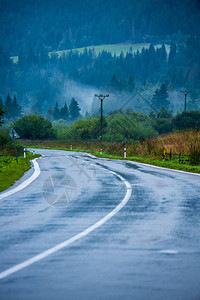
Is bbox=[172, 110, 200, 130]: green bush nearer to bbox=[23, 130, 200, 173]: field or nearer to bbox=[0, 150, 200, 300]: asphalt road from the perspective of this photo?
bbox=[23, 130, 200, 173]: field

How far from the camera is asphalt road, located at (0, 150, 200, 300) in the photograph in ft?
13.9

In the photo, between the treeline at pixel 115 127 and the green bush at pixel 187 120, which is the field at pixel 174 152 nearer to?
the treeline at pixel 115 127

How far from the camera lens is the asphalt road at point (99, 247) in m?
4.24

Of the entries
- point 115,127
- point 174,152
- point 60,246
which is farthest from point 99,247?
point 115,127

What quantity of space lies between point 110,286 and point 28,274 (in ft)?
3.49

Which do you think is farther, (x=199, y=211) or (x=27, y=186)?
(x=27, y=186)

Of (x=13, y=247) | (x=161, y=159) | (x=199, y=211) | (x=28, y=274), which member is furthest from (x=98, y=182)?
(x=161, y=159)

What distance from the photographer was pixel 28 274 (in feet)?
15.3

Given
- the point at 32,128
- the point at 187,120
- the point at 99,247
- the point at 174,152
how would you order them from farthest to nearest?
the point at 32,128 → the point at 187,120 → the point at 174,152 → the point at 99,247

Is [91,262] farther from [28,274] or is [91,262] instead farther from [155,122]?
[155,122]

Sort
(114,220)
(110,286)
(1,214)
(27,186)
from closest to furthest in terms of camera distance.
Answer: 1. (110,286)
2. (114,220)
3. (1,214)
4. (27,186)

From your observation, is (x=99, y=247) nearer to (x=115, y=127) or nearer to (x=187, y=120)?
(x=115, y=127)

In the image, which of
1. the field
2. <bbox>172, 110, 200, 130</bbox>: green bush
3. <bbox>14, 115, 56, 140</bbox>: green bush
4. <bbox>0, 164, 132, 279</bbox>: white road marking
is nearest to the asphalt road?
<bbox>0, 164, 132, 279</bbox>: white road marking

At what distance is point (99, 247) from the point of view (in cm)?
588
